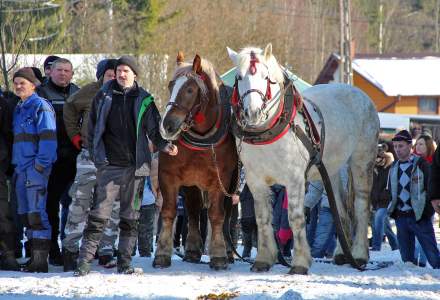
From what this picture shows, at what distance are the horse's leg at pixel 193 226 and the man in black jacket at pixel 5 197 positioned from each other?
1.74m

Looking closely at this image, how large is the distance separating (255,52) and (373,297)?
8.11 ft

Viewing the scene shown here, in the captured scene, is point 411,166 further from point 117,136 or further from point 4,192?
point 4,192

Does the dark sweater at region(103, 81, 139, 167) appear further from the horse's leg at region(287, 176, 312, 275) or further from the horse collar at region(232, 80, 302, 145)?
the horse's leg at region(287, 176, 312, 275)

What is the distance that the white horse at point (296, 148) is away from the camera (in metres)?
8.48

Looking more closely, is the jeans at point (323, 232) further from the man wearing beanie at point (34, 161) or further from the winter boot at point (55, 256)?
the man wearing beanie at point (34, 161)

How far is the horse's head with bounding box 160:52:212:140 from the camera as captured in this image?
8.59 meters

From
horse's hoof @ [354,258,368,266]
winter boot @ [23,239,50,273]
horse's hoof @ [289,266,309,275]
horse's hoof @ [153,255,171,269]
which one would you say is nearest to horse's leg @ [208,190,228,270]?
Answer: horse's hoof @ [153,255,171,269]

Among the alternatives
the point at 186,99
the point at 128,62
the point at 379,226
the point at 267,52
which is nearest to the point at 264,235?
the point at 186,99

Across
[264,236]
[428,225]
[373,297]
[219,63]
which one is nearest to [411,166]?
[428,225]

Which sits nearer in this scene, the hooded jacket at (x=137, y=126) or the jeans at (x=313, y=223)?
the hooded jacket at (x=137, y=126)

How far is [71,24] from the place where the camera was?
38.2 m

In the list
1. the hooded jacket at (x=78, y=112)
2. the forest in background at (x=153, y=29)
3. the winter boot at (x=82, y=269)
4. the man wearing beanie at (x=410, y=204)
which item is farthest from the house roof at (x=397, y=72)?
the winter boot at (x=82, y=269)

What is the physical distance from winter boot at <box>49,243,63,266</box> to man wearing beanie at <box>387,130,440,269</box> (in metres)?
3.87

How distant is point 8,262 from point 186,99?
96.9 inches
